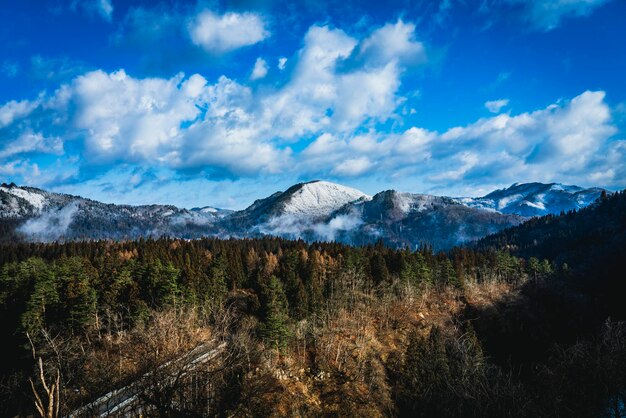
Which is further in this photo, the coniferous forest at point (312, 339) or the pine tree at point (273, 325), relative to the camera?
the pine tree at point (273, 325)

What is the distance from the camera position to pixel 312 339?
72.8 metres

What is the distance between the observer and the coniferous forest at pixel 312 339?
2794 centimetres

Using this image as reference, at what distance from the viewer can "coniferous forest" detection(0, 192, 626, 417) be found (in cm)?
2794

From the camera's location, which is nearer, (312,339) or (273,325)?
(273,325)

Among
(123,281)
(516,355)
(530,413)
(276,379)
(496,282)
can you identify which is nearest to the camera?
(530,413)

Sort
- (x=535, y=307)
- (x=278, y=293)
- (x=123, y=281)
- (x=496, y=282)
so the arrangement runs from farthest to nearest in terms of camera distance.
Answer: (x=496, y=282)
(x=535, y=307)
(x=278, y=293)
(x=123, y=281)

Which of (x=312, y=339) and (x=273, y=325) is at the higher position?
(x=273, y=325)

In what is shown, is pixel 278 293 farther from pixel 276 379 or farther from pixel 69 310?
pixel 69 310

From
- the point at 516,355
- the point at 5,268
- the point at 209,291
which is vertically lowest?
the point at 516,355

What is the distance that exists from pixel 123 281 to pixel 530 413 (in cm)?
6533

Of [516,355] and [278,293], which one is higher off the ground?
[278,293]

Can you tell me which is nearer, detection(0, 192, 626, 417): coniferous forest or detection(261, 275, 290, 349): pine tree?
detection(0, 192, 626, 417): coniferous forest

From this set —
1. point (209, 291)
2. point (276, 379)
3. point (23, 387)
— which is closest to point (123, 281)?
point (209, 291)

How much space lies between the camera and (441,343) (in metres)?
70.5
